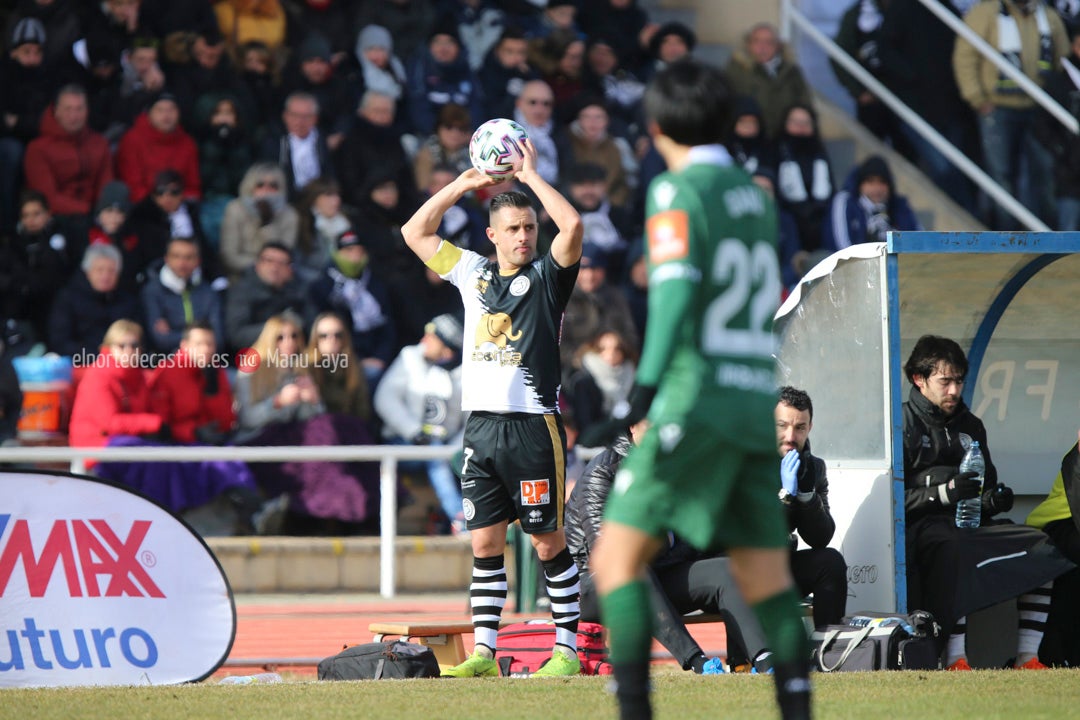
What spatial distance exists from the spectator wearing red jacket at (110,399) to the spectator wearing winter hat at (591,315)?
325 centimetres

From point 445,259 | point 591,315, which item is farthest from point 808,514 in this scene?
point 591,315

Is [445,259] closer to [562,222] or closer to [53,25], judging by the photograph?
[562,222]

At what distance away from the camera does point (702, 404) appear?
4.41m

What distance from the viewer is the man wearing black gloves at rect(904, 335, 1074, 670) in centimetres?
777

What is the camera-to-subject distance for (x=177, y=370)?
11.4 meters

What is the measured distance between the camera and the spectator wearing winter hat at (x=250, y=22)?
1377 cm

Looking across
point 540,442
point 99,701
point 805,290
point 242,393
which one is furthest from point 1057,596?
point 242,393

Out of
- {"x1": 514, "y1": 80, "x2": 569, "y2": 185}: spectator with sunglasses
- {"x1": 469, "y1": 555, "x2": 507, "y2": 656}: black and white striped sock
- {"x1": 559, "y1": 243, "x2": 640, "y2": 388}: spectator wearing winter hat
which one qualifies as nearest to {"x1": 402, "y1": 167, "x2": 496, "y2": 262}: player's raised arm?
{"x1": 469, "y1": 555, "x2": 507, "y2": 656}: black and white striped sock

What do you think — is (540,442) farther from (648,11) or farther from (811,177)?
(648,11)

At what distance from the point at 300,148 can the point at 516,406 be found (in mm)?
6672

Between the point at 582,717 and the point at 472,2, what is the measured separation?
10.1 m

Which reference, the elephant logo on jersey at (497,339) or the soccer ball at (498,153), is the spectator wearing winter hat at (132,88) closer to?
the soccer ball at (498,153)

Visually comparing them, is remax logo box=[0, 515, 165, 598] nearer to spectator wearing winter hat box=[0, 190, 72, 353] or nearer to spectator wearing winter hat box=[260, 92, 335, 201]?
spectator wearing winter hat box=[0, 190, 72, 353]

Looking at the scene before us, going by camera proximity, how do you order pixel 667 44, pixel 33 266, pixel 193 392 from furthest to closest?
1. pixel 667 44
2. pixel 33 266
3. pixel 193 392
